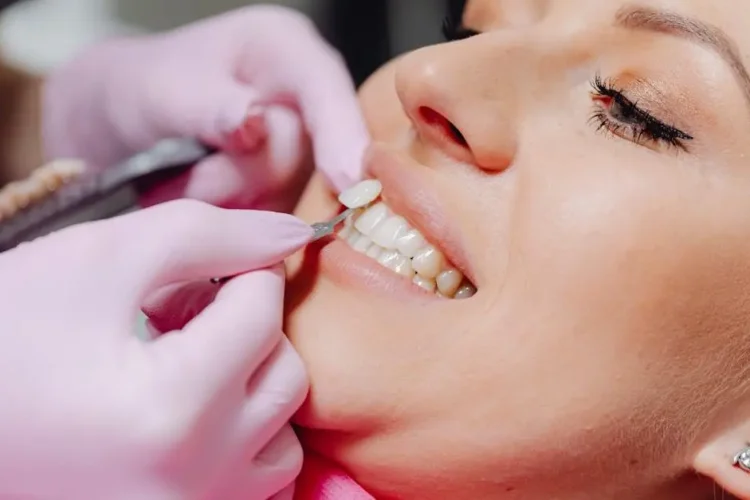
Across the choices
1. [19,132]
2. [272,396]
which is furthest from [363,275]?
[19,132]

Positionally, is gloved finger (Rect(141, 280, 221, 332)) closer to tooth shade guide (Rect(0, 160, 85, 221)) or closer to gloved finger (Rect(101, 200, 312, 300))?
gloved finger (Rect(101, 200, 312, 300))

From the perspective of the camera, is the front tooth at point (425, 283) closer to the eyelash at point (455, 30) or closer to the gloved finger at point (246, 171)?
the eyelash at point (455, 30)

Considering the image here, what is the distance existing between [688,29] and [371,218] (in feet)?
1.01

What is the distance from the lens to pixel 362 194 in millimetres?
866

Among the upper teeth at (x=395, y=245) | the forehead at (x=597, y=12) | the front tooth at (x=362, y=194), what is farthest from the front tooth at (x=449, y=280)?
the forehead at (x=597, y=12)

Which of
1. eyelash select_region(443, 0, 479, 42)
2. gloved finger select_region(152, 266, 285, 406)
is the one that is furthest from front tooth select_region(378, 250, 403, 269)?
eyelash select_region(443, 0, 479, 42)

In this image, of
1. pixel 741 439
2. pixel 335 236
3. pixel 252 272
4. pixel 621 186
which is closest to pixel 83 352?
pixel 252 272

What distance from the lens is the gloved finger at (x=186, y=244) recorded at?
28.2 inches

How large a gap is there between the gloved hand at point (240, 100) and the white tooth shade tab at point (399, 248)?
0.44ft

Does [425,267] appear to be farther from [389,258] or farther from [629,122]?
[629,122]

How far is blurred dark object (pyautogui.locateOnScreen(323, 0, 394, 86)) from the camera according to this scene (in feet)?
5.08

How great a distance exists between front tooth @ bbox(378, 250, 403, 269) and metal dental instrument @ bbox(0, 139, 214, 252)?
37 centimetres

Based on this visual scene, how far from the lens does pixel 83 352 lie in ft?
2.27

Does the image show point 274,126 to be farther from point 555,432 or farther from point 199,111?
point 555,432
